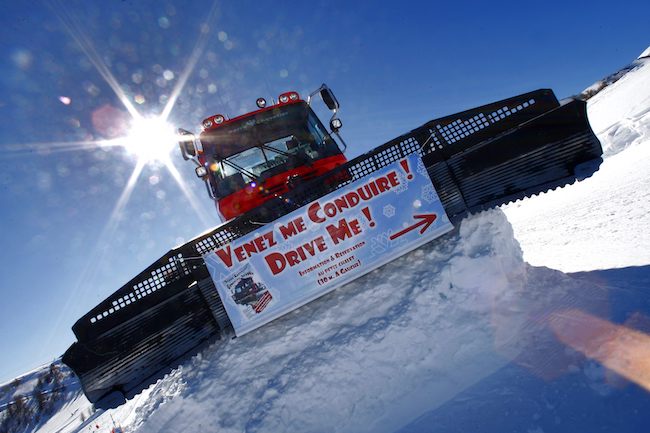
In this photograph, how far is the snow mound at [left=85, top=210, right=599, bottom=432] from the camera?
9.81 ft

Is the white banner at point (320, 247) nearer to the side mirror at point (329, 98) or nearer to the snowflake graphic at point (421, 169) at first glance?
the snowflake graphic at point (421, 169)

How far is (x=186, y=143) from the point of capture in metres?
6.18

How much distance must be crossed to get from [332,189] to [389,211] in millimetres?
900

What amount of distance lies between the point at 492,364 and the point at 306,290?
221 centimetres

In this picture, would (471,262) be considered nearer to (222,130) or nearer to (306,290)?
(306,290)

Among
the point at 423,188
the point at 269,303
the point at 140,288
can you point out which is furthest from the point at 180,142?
the point at 423,188

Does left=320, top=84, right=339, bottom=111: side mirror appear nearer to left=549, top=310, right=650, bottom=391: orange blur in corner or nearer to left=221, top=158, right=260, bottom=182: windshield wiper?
left=221, top=158, right=260, bottom=182: windshield wiper

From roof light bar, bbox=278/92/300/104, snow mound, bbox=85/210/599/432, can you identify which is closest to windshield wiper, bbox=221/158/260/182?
roof light bar, bbox=278/92/300/104

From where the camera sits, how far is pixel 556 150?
3875 millimetres

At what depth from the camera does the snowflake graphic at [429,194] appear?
164 inches

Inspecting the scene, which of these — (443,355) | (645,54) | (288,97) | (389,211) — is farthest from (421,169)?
(645,54)

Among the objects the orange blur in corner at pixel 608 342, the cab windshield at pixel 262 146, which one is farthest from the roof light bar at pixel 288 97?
the orange blur in corner at pixel 608 342

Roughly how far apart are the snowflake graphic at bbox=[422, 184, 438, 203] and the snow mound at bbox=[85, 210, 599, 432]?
21.2 inches

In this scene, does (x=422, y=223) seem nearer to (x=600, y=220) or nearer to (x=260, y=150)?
(x=260, y=150)
